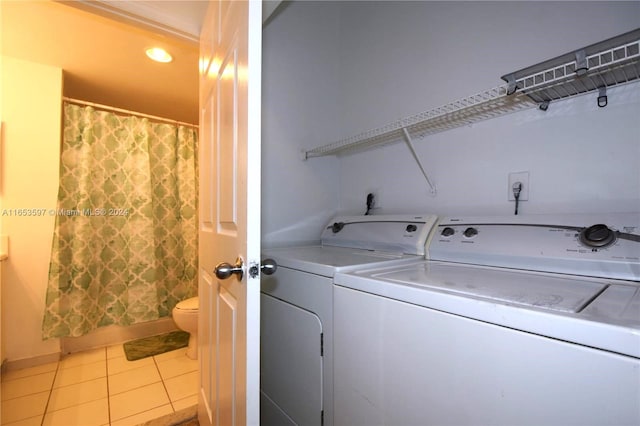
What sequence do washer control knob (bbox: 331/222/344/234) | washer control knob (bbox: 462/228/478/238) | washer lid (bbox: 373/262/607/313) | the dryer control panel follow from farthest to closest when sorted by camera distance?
1. washer control knob (bbox: 331/222/344/234)
2. the dryer control panel
3. washer control knob (bbox: 462/228/478/238)
4. washer lid (bbox: 373/262/607/313)

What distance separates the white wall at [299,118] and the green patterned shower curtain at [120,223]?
1559 millimetres

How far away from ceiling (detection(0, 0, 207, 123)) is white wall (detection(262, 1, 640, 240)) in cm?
64

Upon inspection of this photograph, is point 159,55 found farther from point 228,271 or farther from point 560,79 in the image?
point 560,79

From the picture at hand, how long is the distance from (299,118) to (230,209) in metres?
1.19

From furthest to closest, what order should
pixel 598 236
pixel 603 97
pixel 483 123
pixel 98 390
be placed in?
pixel 98 390 → pixel 483 123 → pixel 603 97 → pixel 598 236

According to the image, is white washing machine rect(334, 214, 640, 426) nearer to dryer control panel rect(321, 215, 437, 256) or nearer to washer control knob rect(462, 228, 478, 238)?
washer control knob rect(462, 228, 478, 238)

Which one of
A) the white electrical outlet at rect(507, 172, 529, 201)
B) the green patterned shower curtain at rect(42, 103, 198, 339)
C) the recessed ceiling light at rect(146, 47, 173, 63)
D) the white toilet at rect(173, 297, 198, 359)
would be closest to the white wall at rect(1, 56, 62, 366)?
the green patterned shower curtain at rect(42, 103, 198, 339)

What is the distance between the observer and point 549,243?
38.7 inches

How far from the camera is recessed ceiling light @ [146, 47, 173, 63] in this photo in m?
2.19

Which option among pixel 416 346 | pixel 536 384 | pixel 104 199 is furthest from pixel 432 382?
pixel 104 199

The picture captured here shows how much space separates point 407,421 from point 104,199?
290 cm

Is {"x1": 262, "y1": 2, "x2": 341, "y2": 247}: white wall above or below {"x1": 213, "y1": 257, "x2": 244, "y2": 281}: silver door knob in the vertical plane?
above

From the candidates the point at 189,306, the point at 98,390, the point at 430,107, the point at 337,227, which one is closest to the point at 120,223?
the point at 189,306

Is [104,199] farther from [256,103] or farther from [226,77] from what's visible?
[256,103]
